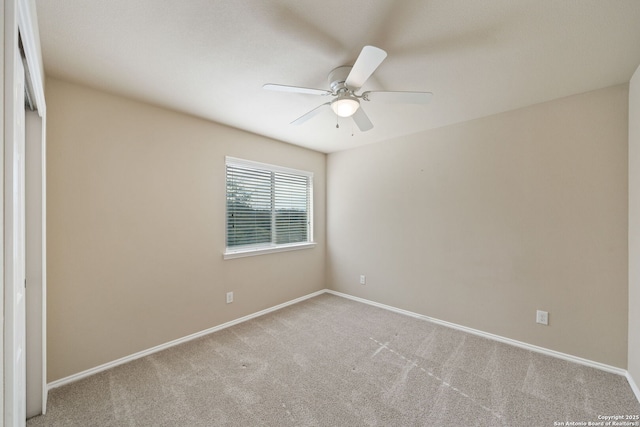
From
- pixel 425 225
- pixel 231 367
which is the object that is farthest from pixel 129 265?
pixel 425 225

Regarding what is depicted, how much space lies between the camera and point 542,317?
2.40 m

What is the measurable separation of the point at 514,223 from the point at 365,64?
7.28 feet


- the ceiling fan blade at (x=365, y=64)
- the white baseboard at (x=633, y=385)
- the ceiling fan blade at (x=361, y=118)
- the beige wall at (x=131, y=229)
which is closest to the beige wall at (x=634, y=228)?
the white baseboard at (x=633, y=385)

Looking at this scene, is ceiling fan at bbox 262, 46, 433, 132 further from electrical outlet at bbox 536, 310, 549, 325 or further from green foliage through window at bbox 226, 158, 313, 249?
electrical outlet at bbox 536, 310, 549, 325

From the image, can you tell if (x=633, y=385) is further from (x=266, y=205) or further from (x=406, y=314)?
(x=266, y=205)

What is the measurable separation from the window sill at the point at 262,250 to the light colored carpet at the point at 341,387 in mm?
860

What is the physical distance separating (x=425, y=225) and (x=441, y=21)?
223cm

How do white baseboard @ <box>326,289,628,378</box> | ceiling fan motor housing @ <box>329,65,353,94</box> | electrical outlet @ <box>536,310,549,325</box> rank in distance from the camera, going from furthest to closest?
electrical outlet @ <box>536,310,549,325</box>, white baseboard @ <box>326,289,628,378</box>, ceiling fan motor housing @ <box>329,65,353,94</box>

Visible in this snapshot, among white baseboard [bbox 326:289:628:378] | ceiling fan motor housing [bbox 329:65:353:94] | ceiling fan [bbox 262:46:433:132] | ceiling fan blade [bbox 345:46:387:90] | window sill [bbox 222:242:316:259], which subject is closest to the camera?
ceiling fan blade [bbox 345:46:387:90]

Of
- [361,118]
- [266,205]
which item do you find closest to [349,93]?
[361,118]

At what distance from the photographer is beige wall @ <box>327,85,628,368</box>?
2131 millimetres

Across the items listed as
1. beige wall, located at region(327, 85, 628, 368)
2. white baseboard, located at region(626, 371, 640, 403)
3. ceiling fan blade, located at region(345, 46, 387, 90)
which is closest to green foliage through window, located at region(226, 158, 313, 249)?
beige wall, located at region(327, 85, 628, 368)

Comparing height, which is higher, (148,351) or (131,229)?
(131,229)

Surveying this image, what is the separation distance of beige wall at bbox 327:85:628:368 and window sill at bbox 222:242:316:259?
0.95m
